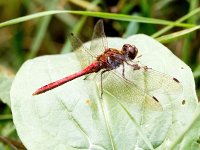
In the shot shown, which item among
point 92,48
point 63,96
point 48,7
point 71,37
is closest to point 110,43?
point 92,48

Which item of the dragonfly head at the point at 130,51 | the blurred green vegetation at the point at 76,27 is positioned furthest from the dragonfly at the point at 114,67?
the blurred green vegetation at the point at 76,27

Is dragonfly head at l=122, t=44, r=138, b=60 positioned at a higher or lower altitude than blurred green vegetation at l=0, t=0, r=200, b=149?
higher

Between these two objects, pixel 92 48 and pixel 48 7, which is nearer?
pixel 92 48

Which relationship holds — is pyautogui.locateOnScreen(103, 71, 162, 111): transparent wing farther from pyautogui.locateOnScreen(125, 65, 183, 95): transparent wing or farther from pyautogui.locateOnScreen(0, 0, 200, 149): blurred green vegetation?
pyautogui.locateOnScreen(0, 0, 200, 149): blurred green vegetation

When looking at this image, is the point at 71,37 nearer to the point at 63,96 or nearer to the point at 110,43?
the point at 110,43

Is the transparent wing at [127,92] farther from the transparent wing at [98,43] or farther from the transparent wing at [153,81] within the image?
the transparent wing at [98,43]

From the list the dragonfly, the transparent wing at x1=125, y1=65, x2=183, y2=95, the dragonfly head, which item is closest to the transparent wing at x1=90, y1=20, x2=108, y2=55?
the dragonfly
